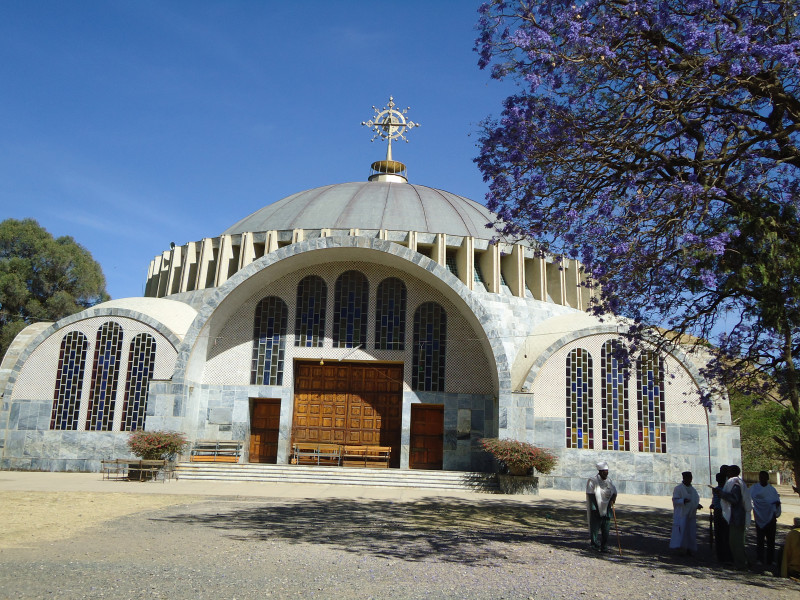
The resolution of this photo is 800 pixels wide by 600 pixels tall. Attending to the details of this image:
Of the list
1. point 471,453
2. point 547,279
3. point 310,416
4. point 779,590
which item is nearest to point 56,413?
point 310,416

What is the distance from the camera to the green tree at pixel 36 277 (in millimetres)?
34438

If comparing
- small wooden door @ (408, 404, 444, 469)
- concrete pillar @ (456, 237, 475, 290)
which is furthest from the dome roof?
small wooden door @ (408, 404, 444, 469)

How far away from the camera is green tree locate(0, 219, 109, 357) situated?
113 feet

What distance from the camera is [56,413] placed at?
20391 mm

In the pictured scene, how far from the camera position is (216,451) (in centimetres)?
2009

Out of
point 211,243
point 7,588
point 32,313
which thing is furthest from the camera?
point 32,313

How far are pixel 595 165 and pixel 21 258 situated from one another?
33180mm

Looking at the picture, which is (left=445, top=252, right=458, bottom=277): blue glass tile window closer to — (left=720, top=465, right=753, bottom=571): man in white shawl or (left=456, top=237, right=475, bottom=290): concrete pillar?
(left=456, top=237, right=475, bottom=290): concrete pillar

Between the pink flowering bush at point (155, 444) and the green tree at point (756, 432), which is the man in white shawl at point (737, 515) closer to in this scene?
the pink flowering bush at point (155, 444)

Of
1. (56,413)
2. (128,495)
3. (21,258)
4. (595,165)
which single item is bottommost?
(128,495)

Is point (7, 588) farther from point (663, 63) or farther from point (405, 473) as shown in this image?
point (405, 473)

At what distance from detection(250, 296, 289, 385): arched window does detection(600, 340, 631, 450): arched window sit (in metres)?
9.49

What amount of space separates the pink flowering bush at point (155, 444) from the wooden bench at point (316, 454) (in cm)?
362

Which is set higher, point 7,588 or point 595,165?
point 595,165
